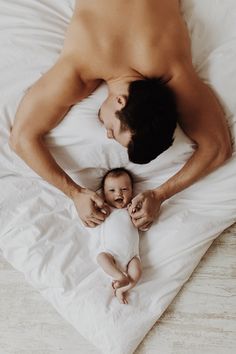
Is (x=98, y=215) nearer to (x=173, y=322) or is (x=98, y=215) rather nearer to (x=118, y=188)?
(x=118, y=188)

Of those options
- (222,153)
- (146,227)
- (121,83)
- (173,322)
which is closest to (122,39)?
(121,83)

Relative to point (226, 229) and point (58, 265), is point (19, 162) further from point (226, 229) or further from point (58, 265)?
point (226, 229)

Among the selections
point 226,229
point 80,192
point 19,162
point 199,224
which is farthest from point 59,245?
point 226,229

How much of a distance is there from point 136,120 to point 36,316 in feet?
2.27

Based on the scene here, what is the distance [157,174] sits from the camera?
4.63ft

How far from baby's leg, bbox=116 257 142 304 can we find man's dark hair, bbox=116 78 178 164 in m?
0.34

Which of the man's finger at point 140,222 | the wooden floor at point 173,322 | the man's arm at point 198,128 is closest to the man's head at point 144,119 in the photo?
the man's arm at point 198,128

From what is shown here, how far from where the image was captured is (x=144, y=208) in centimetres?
134

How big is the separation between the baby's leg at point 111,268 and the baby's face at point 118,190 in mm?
156

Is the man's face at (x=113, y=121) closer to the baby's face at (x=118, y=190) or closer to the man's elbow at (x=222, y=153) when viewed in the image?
the baby's face at (x=118, y=190)

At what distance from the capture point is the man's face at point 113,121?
1128mm

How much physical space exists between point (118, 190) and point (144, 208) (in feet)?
0.30

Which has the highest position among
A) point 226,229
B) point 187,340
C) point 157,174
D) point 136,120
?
point 136,120

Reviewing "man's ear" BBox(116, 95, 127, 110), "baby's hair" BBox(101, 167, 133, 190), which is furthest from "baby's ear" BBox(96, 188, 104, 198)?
"man's ear" BBox(116, 95, 127, 110)
